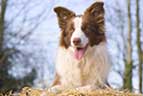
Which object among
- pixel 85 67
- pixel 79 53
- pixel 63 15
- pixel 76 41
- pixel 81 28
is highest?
pixel 63 15

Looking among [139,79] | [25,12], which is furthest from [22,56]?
[139,79]

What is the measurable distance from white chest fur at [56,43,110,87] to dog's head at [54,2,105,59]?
0.08 metres

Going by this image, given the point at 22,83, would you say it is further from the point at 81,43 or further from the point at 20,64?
the point at 81,43

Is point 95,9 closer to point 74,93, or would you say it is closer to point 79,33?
point 79,33

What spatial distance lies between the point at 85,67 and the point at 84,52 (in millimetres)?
183

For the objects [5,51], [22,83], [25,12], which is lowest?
[22,83]

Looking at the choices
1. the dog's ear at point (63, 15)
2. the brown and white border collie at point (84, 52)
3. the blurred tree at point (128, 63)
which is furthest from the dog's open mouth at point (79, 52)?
the blurred tree at point (128, 63)

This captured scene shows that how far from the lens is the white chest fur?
506 centimetres

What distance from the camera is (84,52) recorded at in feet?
16.4

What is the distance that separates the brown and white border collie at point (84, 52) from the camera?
495 cm

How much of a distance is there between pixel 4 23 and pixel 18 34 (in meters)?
1.01

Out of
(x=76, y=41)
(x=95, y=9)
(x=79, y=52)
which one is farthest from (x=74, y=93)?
(x=95, y=9)

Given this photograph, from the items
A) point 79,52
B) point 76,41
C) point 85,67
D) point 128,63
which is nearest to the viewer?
point 76,41

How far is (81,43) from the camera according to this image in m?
4.83
